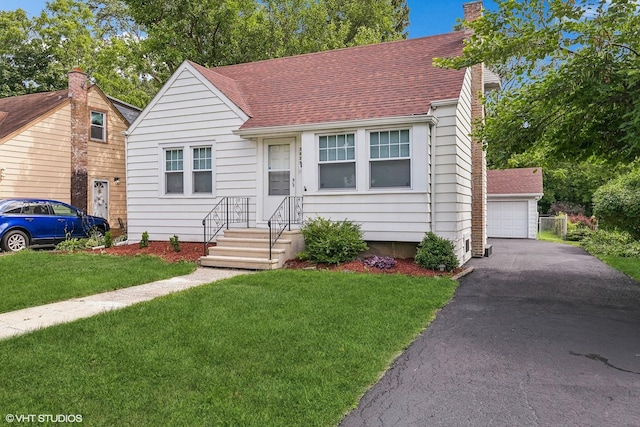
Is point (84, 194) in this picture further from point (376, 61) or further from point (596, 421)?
point (596, 421)

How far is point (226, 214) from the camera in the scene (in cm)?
1116

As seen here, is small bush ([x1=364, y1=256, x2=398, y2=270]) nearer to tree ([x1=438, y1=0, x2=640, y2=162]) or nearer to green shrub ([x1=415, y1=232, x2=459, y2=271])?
green shrub ([x1=415, y1=232, x2=459, y2=271])

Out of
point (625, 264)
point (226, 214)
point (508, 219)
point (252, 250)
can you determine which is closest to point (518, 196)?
point (508, 219)

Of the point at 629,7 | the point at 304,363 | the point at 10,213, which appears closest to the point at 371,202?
the point at 629,7

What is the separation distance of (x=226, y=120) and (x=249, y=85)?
233 centimetres

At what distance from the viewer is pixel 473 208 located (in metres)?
12.2

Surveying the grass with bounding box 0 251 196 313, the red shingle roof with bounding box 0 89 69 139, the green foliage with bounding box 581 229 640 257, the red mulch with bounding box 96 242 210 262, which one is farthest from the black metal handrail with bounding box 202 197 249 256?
the green foliage with bounding box 581 229 640 257

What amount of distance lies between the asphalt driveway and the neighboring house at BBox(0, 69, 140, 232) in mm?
15797

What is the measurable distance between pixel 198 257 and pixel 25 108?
13178 mm

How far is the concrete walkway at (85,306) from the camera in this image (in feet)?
15.8

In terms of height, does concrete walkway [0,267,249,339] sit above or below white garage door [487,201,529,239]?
below

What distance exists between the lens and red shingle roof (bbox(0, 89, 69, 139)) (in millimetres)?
15680

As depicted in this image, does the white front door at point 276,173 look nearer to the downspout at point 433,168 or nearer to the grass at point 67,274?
the grass at point 67,274

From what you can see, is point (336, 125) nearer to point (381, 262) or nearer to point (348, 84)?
point (348, 84)
